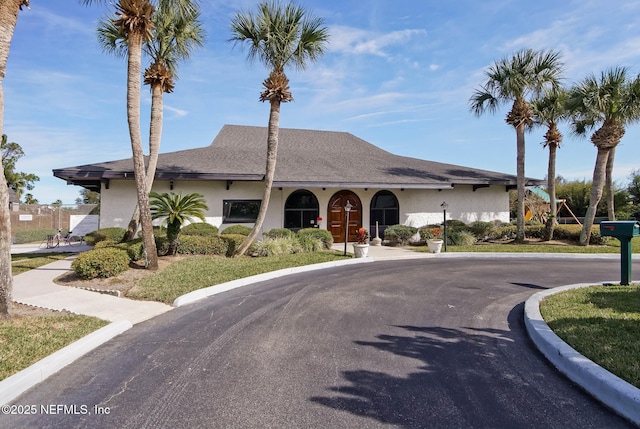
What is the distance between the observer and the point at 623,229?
26.0 feet

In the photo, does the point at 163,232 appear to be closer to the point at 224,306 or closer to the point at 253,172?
the point at 253,172

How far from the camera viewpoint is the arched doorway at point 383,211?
19.0m

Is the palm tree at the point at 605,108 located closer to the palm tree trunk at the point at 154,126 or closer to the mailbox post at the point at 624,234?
the mailbox post at the point at 624,234

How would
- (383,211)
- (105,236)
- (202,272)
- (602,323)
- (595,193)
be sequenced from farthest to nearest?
1. (383,211)
2. (595,193)
3. (105,236)
4. (202,272)
5. (602,323)

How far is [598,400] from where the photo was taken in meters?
3.45

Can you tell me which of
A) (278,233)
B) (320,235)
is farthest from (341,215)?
(278,233)

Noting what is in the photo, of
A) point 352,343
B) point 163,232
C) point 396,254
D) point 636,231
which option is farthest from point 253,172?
point 636,231

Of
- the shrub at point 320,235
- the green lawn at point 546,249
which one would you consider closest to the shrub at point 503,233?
the green lawn at point 546,249

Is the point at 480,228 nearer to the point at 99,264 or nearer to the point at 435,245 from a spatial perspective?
the point at 435,245

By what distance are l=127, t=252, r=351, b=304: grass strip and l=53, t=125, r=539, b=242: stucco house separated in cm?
449

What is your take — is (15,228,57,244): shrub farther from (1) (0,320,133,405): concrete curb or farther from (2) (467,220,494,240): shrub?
(2) (467,220,494,240): shrub

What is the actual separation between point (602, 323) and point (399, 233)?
12.3m

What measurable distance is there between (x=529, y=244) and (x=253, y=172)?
14126 millimetres

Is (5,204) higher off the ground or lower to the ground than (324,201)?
lower
